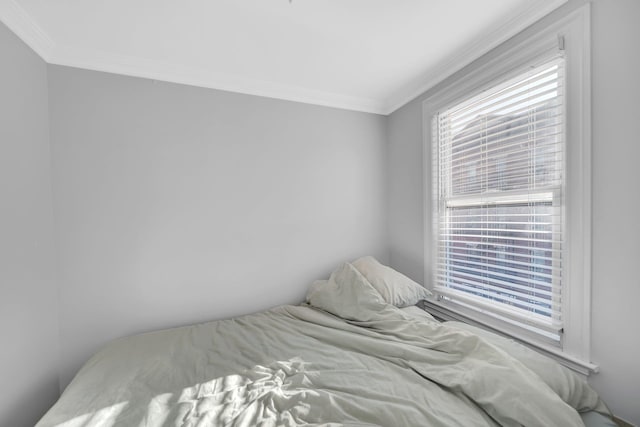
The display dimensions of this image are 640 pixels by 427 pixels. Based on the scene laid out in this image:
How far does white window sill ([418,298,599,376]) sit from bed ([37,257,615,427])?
17 centimetres

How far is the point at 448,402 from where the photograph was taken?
100 centimetres

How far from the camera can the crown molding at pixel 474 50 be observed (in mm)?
1323

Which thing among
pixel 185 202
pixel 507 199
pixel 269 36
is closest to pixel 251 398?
pixel 185 202

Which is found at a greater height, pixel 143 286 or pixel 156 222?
pixel 156 222

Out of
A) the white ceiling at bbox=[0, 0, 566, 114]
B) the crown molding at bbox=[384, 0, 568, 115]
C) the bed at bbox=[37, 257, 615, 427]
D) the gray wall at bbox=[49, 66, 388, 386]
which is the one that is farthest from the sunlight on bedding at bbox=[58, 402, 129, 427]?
the crown molding at bbox=[384, 0, 568, 115]

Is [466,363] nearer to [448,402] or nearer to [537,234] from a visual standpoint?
[448,402]

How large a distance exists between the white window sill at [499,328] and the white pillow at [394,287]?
160mm

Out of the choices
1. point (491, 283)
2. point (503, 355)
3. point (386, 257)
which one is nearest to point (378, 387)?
point (503, 355)

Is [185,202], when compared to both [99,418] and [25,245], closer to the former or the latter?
[25,245]

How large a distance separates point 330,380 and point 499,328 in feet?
3.81

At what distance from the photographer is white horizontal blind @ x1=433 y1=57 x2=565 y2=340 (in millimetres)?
1313

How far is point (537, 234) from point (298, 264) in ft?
5.63

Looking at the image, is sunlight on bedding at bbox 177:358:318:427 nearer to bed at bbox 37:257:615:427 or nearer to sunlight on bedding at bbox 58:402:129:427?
bed at bbox 37:257:615:427

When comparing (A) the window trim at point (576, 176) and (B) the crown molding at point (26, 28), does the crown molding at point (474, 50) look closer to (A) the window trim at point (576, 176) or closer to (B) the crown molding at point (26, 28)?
(A) the window trim at point (576, 176)
